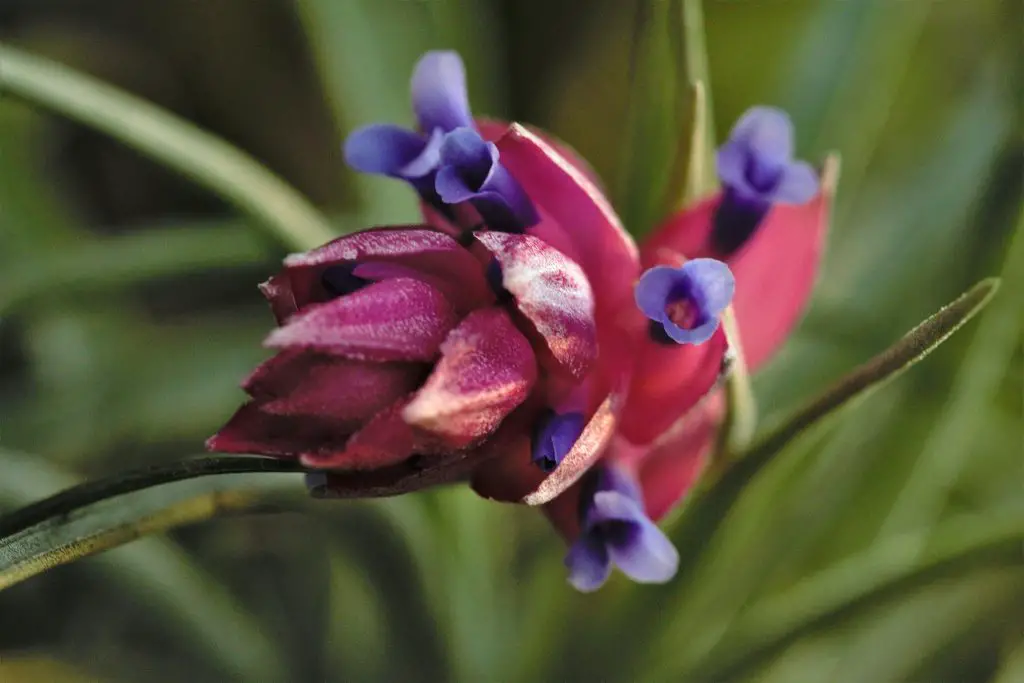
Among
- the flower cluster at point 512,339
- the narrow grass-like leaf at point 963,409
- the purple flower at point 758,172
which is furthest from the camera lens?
the narrow grass-like leaf at point 963,409

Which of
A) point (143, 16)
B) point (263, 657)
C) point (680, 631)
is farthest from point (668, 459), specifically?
point (143, 16)

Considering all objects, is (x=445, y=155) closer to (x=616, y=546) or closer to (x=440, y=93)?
(x=440, y=93)

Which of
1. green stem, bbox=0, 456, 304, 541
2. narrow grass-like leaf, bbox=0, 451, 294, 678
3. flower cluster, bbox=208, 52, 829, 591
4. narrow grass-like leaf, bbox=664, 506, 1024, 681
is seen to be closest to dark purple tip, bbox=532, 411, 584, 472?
flower cluster, bbox=208, 52, 829, 591

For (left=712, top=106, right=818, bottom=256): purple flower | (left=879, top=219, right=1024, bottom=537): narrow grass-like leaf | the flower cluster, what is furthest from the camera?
(left=879, top=219, right=1024, bottom=537): narrow grass-like leaf

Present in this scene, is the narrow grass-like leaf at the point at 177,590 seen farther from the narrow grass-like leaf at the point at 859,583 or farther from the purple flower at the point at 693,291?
the purple flower at the point at 693,291

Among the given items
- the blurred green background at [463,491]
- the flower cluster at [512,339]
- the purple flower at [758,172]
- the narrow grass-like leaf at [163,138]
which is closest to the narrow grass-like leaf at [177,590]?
the blurred green background at [463,491]

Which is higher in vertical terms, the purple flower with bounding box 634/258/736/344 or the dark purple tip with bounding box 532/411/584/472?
the purple flower with bounding box 634/258/736/344

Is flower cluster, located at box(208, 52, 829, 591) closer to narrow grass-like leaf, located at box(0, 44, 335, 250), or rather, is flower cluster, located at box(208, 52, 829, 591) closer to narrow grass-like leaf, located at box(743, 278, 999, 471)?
narrow grass-like leaf, located at box(743, 278, 999, 471)
